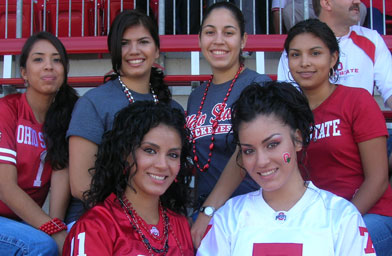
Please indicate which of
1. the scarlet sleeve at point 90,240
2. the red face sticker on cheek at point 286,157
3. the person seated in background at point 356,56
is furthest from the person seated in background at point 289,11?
the scarlet sleeve at point 90,240

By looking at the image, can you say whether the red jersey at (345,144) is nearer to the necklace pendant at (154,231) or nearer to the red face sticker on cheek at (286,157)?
the red face sticker on cheek at (286,157)

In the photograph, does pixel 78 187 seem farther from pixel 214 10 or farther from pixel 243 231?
pixel 214 10

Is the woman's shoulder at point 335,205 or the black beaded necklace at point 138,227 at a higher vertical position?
the woman's shoulder at point 335,205

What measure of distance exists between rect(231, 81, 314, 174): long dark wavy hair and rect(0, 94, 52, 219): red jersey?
116cm

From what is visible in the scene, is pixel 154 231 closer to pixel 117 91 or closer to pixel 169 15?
pixel 117 91

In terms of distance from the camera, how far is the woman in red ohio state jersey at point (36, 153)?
249 cm

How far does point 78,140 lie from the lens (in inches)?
100.0

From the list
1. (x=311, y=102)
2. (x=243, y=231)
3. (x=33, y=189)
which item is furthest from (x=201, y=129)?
(x=33, y=189)

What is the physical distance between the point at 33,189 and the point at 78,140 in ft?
1.61

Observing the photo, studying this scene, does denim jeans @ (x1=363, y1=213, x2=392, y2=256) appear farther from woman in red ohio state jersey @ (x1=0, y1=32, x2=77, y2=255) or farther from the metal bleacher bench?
the metal bleacher bench

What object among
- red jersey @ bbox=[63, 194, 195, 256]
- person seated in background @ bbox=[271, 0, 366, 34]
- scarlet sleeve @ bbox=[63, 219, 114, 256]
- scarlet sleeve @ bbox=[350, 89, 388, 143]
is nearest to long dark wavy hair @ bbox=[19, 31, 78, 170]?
red jersey @ bbox=[63, 194, 195, 256]

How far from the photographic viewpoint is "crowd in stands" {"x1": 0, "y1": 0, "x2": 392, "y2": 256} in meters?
2.10

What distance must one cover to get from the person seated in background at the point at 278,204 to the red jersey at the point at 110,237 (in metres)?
0.19

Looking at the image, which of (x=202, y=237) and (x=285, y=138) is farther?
(x=202, y=237)
